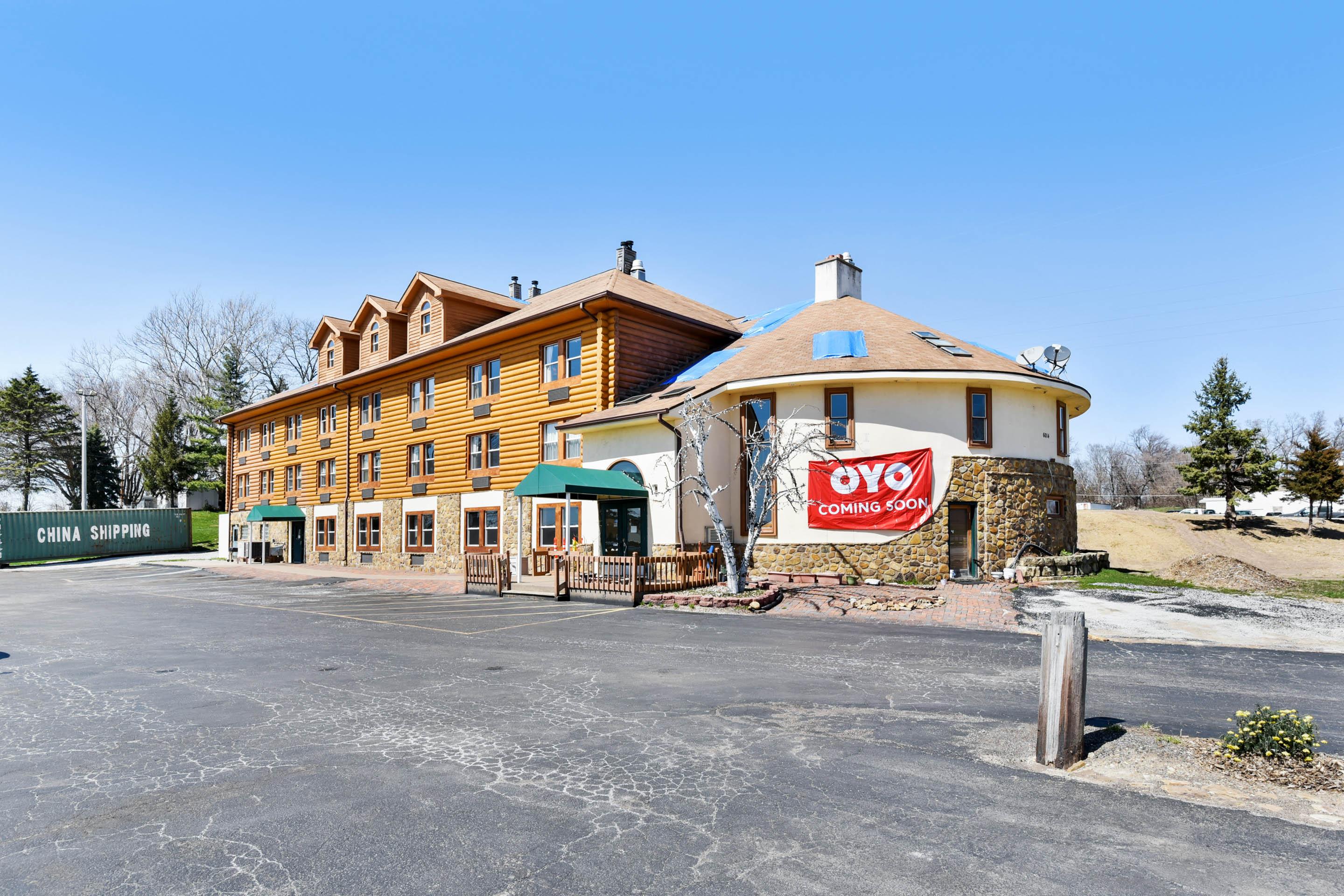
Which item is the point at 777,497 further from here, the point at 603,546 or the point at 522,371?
the point at 522,371

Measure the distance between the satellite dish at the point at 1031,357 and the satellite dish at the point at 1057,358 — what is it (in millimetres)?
199

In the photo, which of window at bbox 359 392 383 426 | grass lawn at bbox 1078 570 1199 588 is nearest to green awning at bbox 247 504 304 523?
window at bbox 359 392 383 426

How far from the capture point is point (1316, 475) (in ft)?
149

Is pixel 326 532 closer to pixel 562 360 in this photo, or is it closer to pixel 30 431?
pixel 562 360

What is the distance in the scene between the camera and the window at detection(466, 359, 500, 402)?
96.1ft

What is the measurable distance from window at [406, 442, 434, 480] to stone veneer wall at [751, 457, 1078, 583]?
16446mm

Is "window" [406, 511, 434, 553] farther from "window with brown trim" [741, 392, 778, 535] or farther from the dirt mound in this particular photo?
the dirt mound

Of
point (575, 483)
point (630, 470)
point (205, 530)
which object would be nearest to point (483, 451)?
point (630, 470)

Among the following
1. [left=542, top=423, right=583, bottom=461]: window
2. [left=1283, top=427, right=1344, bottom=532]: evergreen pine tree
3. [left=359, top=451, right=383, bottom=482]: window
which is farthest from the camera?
[left=1283, top=427, right=1344, bottom=532]: evergreen pine tree

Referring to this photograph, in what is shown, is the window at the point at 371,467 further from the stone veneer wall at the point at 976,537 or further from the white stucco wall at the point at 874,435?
the stone veneer wall at the point at 976,537

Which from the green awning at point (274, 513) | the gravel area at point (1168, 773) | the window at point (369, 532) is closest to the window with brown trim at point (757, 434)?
the gravel area at point (1168, 773)

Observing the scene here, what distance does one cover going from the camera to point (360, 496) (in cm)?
3616

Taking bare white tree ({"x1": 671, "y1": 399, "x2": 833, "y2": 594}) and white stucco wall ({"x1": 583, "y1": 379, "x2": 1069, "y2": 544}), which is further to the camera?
white stucco wall ({"x1": 583, "y1": 379, "x2": 1069, "y2": 544})

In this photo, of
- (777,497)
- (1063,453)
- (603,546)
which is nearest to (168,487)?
(603,546)
